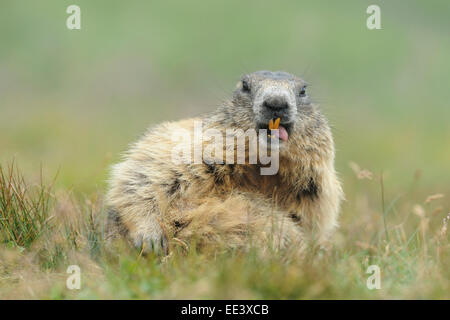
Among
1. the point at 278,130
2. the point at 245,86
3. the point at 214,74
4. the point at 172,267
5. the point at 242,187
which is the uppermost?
the point at 214,74

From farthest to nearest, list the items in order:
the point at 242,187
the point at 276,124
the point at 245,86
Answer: the point at 245,86 < the point at 242,187 < the point at 276,124

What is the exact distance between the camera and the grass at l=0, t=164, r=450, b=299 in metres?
4.13

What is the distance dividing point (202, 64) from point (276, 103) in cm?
1632

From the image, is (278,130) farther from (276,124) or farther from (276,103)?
(276,103)

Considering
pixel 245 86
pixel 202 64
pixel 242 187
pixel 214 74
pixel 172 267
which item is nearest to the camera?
pixel 172 267

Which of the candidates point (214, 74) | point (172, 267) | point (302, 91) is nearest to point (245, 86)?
point (302, 91)

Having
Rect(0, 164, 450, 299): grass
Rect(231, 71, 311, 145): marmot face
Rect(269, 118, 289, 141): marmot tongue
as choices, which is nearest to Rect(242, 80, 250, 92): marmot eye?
Rect(231, 71, 311, 145): marmot face

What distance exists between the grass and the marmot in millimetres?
194

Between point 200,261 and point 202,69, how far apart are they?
56.0 ft

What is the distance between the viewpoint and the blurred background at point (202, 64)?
1866cm

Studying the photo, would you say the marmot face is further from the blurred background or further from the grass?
the blurred background

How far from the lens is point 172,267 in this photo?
4559 millimetres

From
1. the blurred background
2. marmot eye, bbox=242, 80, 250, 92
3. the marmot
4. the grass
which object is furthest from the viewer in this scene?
the blurred background
